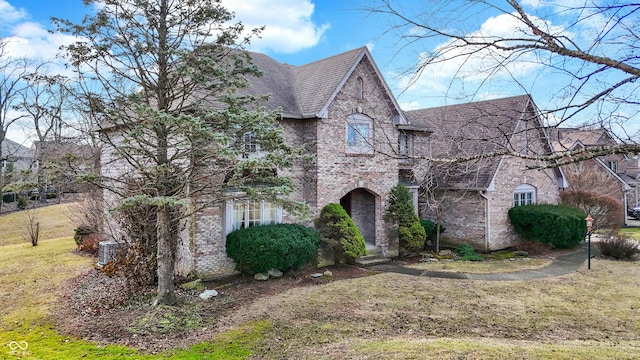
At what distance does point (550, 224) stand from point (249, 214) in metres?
14.1

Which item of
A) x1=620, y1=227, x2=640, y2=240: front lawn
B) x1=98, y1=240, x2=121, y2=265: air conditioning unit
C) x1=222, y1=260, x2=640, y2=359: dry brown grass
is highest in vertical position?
x1=98, y1=240, x2=121, y2=265: air conditioning unit

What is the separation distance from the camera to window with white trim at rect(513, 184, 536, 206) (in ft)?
63.8

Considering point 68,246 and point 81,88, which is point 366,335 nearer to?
point 81,88

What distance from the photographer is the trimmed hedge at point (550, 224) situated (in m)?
17.7

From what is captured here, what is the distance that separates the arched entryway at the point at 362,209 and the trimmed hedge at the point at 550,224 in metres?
7.22

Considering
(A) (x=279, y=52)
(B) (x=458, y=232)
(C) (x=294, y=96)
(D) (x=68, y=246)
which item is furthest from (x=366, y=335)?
(D) (x=68, y=246)

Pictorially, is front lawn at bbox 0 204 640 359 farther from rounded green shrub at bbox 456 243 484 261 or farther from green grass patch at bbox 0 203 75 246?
green grass patch at bbox 0 203 75 246

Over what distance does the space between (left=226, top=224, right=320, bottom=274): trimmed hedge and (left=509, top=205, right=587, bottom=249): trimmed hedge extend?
1142cm

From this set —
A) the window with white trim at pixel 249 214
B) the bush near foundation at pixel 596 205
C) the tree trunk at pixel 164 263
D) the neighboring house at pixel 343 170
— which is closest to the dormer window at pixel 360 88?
the neighboring house at pixel 343 170

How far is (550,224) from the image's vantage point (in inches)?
696

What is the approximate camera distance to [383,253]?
1625 centimetres

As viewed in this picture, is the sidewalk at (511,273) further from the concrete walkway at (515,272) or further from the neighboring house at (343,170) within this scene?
the neighboring house at (343,170)

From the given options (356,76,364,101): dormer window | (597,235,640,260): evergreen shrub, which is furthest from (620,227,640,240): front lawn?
(356,76,364,101): dormer window

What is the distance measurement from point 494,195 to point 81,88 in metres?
17.1
